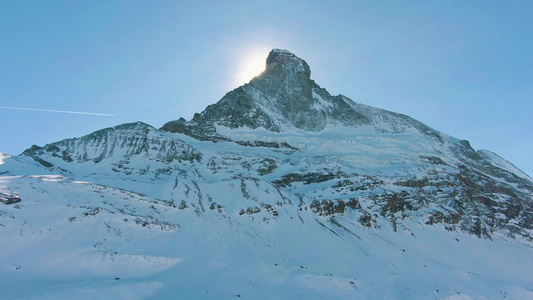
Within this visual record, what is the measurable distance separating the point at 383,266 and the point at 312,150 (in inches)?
2443

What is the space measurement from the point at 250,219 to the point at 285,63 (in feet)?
404

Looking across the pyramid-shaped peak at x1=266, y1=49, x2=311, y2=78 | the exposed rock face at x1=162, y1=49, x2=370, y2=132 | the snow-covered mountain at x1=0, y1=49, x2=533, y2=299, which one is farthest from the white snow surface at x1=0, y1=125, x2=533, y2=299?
the pyramid-shaped peak at x1=266, y1=49, x2=311, y2=78

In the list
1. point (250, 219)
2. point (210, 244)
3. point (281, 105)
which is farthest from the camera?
point (281, 105)

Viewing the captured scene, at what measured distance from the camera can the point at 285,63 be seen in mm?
159875

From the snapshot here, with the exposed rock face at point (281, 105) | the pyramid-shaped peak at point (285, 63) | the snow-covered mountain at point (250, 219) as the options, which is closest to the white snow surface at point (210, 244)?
the snow-covered mountain at point (250, 219)

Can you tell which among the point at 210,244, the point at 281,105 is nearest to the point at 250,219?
the point at 210,244

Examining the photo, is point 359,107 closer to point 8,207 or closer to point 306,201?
point 306,201

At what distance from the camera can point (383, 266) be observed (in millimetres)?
40125

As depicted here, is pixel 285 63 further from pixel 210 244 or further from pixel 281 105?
pixel 210 244

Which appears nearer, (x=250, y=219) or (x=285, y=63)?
(x=250, y=219)

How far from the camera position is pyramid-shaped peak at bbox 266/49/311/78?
157 meters

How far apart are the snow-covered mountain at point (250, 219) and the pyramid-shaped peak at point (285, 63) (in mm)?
46083

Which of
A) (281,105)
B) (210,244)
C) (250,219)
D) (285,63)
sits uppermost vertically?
(285,63)

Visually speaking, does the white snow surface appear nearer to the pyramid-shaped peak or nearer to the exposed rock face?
the exposed rock face
